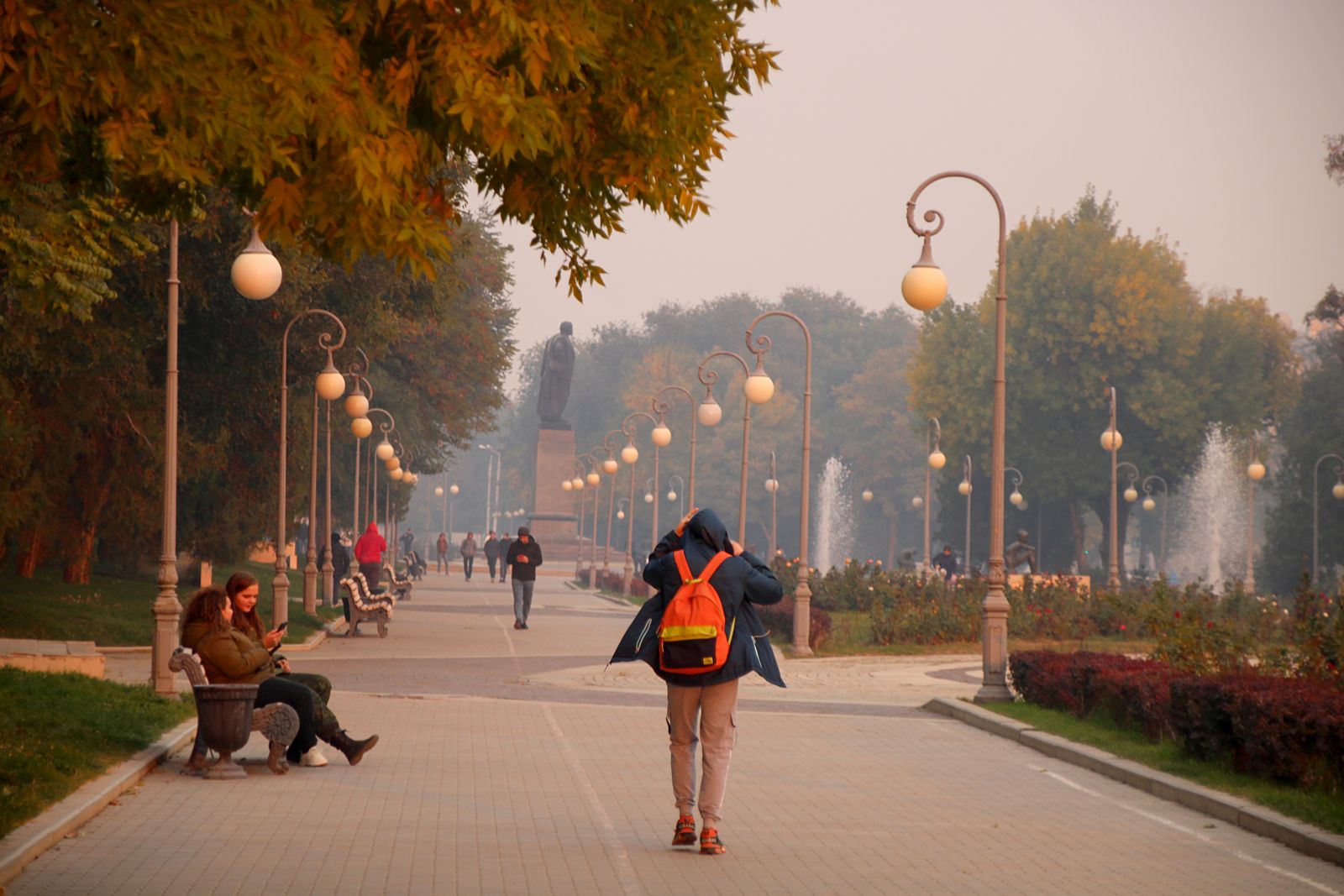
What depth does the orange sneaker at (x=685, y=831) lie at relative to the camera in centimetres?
1009

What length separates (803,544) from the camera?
30.0 metres

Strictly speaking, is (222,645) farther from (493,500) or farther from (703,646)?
(493,500)

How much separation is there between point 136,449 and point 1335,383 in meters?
56.5

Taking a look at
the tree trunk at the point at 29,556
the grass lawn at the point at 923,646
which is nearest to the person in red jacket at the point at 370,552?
the tree trunk at the point at 29,556

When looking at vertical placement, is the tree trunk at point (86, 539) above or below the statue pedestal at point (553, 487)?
below

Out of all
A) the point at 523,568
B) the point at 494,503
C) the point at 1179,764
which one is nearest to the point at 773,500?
the point at 523,568

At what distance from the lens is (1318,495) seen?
216ft

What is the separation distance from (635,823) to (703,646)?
1745 mm

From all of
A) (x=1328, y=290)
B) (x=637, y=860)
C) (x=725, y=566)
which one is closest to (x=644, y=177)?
(x=725, y=566)

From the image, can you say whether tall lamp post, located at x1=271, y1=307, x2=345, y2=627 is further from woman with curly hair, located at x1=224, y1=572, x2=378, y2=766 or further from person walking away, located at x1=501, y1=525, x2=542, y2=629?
woman with curly hair, located at x1=224, y1=572, x2=378, y2=766

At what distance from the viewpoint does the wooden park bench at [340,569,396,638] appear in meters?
33.3

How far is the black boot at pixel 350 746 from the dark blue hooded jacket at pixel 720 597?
416 cm

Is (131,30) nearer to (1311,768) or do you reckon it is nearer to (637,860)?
(637,860)

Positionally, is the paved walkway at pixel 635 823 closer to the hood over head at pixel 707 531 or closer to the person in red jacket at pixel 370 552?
the hood over head at pixel 707 531
